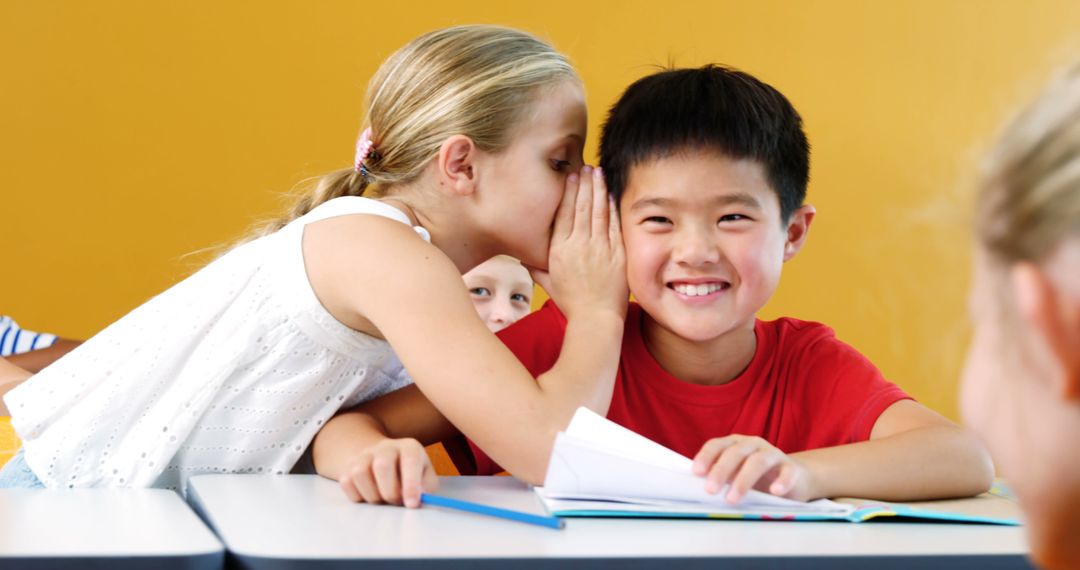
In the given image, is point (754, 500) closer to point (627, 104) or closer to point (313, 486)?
point (313, 486)

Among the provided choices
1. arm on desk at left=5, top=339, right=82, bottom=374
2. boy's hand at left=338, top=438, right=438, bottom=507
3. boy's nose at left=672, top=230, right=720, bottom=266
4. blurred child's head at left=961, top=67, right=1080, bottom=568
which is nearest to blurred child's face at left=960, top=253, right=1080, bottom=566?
blurred child's head at left=961, top=67, right=1080, bottom=568

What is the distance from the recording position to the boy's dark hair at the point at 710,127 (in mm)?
1302

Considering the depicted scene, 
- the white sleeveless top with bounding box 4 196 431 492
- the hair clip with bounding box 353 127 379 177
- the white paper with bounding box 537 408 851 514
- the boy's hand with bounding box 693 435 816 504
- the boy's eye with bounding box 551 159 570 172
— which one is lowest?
the white sleeveless top with bounding box 4 196 431 492

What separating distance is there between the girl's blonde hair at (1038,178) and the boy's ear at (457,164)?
913 millimetres

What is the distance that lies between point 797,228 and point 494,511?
28.1 inches

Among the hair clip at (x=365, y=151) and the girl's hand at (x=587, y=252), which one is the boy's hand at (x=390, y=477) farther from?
the hair clip at (x=365, y=151)

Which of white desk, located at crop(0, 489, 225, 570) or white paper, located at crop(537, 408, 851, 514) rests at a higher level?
white paper, located at crop(537, 408, 851, 514)

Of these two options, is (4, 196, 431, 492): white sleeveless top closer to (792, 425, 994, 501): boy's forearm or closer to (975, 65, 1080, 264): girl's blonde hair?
(792, 425, 994, 501): boy's forearm

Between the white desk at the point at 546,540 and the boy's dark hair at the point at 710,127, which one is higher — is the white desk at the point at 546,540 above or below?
below

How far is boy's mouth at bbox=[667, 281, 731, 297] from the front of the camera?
51.1 inches

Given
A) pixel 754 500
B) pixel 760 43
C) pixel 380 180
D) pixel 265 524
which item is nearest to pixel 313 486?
pixel 265 524

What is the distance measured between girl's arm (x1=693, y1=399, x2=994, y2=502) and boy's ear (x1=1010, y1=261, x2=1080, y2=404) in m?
0.49

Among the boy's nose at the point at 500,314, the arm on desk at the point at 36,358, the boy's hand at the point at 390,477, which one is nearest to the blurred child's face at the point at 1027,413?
the boy's hand at the point at 390,477

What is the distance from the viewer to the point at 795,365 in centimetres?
138
